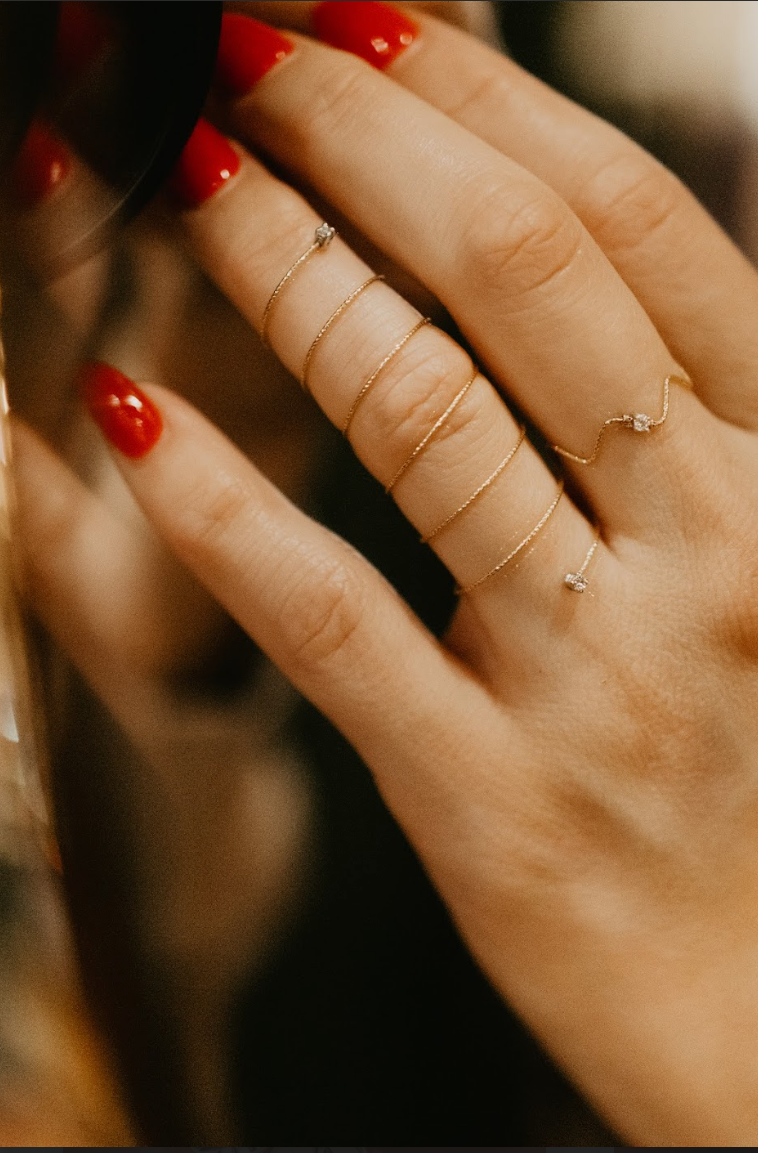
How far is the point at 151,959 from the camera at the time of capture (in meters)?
0.62

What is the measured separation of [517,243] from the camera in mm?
428

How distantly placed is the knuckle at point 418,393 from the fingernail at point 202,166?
0.14 m

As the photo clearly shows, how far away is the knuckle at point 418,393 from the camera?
0.44 meters

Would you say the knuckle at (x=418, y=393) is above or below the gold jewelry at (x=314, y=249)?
below

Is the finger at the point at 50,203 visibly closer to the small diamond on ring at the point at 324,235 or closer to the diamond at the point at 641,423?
the small diamond on ring at the point at 324,235

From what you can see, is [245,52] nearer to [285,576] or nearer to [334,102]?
[334,102]

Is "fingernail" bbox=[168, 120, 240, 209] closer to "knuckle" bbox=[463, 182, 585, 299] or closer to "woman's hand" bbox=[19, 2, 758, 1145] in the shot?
"woman's hand" bbox=[19, 2, 758, 1145]

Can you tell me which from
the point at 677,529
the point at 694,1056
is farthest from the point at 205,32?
the point at 694,1056

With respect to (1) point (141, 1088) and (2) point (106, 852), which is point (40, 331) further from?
(1) point (141, 1088)

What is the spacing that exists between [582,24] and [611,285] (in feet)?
0.96

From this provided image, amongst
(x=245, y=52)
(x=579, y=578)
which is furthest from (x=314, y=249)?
(x=579, y=578)

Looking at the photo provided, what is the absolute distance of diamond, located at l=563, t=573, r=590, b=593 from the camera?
447 mm

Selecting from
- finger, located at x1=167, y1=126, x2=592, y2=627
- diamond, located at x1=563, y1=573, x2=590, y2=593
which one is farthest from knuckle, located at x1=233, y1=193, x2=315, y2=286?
diamond, located at x1=563, y1=573, x2=590, y2=593

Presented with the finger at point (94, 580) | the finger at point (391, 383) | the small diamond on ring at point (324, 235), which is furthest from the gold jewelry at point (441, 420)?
the finger at point (94, 580)
